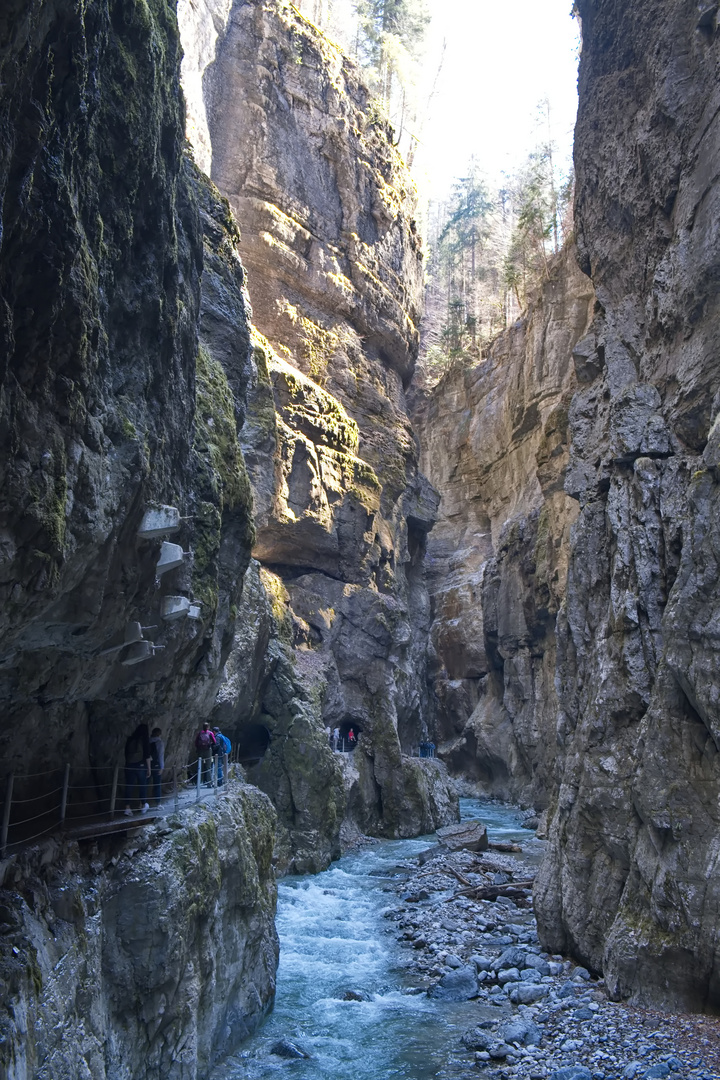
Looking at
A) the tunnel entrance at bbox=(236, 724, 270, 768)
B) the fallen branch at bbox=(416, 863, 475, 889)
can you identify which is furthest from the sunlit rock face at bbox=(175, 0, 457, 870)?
the fallen branch at bbox=(416, 863, 475, 889)

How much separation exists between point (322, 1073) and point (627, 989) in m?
4.35

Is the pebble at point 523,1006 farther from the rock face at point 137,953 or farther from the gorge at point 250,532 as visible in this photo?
the rock face at point 137,953

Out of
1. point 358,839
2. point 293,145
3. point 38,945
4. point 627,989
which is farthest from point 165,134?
point 293,145

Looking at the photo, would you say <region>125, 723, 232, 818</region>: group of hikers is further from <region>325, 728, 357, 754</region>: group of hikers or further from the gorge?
<region>325, 728, 357, 754</region>: group of hikers

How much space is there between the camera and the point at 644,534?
14.0 meters

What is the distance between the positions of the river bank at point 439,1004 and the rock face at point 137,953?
1.15 meters

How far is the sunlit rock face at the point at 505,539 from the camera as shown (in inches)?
1441

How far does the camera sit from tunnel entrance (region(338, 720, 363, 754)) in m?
28.4

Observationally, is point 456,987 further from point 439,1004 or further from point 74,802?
point 74,802

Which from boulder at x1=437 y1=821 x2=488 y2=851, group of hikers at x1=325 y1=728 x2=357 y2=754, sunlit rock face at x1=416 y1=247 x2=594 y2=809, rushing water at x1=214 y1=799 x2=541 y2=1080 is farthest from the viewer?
sunlit rock face at x1=416 y1=247 x2=594 y2=809

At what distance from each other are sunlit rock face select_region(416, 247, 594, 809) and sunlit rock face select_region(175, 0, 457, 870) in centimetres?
522

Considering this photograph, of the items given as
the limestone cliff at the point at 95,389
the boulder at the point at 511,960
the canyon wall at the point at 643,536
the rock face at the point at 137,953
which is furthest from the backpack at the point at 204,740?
the canyon wall at the point at 643,536

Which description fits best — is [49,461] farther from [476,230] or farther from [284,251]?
[476,230]

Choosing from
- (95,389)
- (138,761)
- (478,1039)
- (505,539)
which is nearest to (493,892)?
(478,1039)
